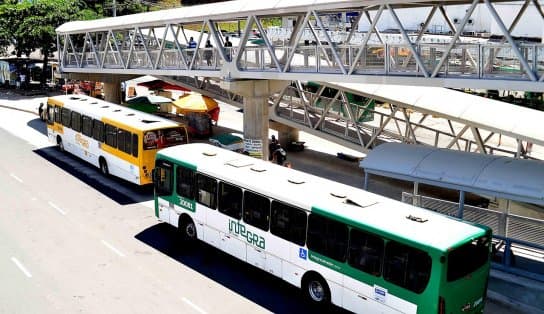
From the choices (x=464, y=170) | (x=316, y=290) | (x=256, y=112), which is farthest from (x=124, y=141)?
(x=464, y=170)

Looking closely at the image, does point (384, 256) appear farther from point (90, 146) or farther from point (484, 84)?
point (90, 146)

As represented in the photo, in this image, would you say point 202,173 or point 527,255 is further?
point 202,173

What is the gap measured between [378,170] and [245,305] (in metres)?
5.32

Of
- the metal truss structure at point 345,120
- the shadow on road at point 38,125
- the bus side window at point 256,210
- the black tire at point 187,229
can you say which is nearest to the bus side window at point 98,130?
the metal truss structure at point 345,120

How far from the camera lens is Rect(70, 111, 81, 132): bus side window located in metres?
22.7

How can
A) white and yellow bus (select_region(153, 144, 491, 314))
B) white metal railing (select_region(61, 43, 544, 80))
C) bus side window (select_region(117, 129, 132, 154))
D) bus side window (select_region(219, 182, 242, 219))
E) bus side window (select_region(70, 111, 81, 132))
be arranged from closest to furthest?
white and yellow bus (select_region(153, 144, 491, 314)), bus side window (select_region(219, 182, 242, 219)), white metal railing (select_region(61, 43, 544, 80)), bus side window (select_region(117, 129, 132, 154)), bus side window (select_region(70, 111, 81, 132))

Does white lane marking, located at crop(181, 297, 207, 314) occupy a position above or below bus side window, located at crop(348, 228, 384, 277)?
below

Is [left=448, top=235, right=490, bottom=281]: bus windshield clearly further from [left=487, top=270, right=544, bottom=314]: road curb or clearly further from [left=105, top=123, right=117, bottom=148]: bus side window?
[left=105, top=123, right=117, bottom=148]: bus side window

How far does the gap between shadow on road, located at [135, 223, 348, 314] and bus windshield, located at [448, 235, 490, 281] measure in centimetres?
298

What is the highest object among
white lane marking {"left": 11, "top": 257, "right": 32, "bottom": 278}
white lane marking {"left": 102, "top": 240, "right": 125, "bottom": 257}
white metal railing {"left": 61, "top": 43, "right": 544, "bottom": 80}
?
white metal railing {"left": 61, "top": 43, "right": 544, "bottom": 80}

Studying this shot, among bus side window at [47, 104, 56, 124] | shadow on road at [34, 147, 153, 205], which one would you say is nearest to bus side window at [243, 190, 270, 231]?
shadow on road at [34, 147, 153, 205]

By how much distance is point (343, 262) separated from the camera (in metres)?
10.6

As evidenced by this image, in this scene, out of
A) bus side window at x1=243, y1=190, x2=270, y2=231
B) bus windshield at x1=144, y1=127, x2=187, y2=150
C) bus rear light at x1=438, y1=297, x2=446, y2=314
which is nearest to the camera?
bus rear light at x1=438, y1=297, x2=446, y2=314

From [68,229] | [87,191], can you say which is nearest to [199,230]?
[68,229]
